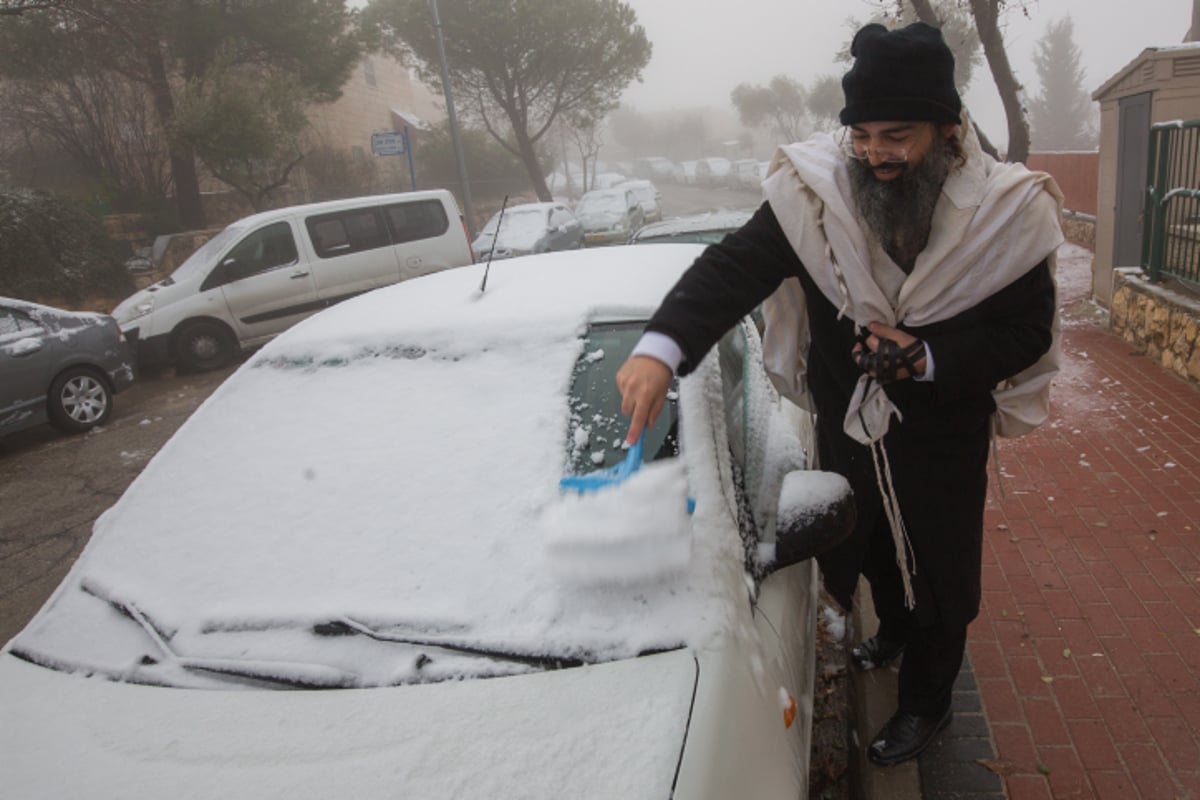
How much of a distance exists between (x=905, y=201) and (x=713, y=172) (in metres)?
39.2

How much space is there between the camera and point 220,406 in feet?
8.44

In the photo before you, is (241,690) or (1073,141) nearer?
(241,690)

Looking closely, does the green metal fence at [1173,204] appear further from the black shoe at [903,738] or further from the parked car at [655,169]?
the parked car at [655,169]

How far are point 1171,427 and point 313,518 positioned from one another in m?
4.82

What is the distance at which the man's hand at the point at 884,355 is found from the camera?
191cm

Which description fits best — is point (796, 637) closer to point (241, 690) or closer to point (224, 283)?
point (241, 690)

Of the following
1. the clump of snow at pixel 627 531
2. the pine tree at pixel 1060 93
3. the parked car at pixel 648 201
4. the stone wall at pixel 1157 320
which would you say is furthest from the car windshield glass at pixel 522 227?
the pine tree at pixel 1060 93

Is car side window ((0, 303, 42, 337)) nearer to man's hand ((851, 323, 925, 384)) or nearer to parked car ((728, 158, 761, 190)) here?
man's hand ((851, 323, 925, 384))

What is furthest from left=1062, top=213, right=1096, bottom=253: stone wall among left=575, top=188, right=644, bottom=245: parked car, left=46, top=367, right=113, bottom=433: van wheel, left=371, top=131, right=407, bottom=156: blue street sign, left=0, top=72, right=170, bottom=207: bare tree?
left=0, top=72, right=170, bottom=207: bare tree

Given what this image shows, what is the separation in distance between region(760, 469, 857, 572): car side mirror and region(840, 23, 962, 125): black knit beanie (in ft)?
2.91

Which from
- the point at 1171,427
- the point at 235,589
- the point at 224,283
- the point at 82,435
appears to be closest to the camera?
the point at 235,589

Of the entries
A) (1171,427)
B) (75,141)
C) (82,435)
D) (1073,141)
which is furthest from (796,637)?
(1073,141)

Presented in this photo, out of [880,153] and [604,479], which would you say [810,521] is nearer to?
[604,479]

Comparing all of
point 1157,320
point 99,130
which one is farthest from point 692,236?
point 99,130
